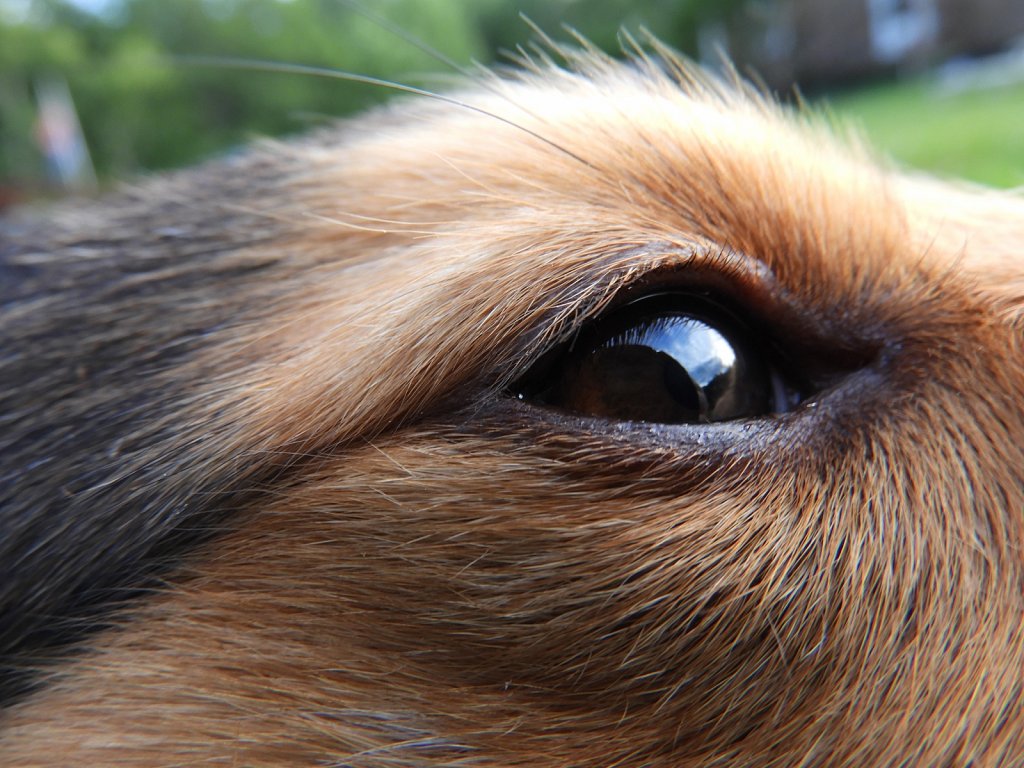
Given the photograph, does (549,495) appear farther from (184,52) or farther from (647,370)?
(184,52)

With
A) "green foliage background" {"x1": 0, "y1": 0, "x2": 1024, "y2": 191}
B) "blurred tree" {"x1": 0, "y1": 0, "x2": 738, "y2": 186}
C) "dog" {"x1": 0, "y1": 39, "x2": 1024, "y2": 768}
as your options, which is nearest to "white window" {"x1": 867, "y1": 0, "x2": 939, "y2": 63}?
"green foliage background" {"x1": 0, "y1": 0, "x2": 1024, "y2": 191}

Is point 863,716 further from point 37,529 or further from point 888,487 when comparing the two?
point 37,529

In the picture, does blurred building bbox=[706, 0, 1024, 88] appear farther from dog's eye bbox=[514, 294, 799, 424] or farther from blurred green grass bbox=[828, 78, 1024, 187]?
dog's eye bbox=[514, 294, 799, 424]

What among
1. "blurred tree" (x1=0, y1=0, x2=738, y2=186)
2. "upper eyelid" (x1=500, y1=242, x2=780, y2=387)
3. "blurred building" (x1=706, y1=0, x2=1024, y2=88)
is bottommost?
"upper eyelid" (x1=500, y1=242, x2=780, y2=387)

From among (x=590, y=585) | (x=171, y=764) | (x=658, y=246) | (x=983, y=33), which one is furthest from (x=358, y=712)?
(x=983, y=33)

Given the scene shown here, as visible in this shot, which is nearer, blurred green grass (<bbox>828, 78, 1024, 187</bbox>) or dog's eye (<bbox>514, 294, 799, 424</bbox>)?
dog's eye (<bbox>514, 294, 799, 424</bbox>)

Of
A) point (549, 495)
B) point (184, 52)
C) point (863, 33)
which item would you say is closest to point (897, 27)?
point (863, 33)
